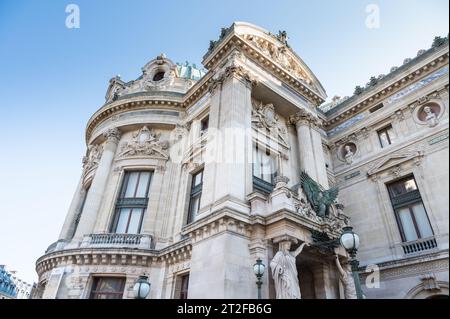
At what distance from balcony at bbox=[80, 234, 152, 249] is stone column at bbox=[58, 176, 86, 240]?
4.21 metres

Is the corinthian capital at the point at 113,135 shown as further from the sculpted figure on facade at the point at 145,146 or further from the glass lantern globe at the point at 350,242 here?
the glass lantern globe at the point at 350,242

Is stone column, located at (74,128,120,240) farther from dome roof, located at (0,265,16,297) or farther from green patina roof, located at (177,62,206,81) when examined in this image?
green patina roof, located at (177,62,206,81)

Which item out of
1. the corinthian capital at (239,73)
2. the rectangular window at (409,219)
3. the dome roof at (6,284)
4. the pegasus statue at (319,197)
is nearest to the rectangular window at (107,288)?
the dome roof at (6,284)

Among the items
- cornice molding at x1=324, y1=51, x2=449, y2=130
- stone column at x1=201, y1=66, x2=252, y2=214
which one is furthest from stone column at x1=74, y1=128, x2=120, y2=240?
cornice molding at x1=324, y1=51, x2=449, y2=130

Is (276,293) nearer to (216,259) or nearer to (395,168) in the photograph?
(216,259)

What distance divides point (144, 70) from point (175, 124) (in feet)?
21.3

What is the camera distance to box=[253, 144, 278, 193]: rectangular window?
52.7ft

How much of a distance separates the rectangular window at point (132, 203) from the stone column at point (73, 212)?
402 centimetres

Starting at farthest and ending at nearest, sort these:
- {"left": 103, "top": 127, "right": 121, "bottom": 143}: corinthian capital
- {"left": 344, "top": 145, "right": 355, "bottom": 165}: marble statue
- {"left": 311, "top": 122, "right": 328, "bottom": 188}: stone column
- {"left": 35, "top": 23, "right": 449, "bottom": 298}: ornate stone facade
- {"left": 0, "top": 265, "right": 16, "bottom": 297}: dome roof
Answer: {"left": 103, "top": 127, "right": 121, "bottom": 143}: corinthian capital, {"left": 344, "top": 145, "right": 355, "bottom": 165}: marble statue, {"left": 0, "top": 265, "right": 16, "bottom": 297}: dome roof, {"left": 311, "top": 122, "right": 328, "bottom": 188}: stone column, {"left": 35, "top": 23, "right": 449, "bottom": 298}: ornate stone facade

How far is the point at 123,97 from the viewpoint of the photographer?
22719 mm

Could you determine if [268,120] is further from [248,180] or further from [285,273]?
[285,273]

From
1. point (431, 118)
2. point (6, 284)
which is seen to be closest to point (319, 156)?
point (431, 118)

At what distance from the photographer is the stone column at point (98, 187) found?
706 inches

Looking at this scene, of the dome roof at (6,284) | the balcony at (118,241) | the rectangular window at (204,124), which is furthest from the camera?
the rectangular window at (204,124)
